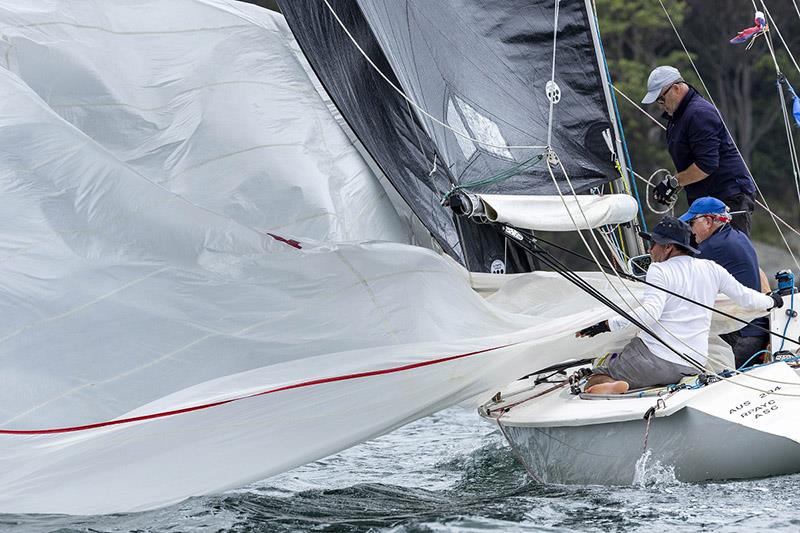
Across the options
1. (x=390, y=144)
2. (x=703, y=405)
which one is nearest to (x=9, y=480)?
(x=390, y=144)

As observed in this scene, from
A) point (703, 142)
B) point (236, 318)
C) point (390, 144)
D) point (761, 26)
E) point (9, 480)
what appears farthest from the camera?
point (761, 26)

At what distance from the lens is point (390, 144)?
556 centimetres

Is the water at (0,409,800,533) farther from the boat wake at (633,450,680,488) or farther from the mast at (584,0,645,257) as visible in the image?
the mast at (584,0,645,257)

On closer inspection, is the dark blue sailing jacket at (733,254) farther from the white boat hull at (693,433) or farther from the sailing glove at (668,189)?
the white boat hull at (693,433)

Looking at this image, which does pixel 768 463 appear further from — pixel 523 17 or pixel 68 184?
pixel 68 184

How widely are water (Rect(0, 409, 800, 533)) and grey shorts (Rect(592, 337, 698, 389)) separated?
0.45 m

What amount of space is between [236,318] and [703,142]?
8.40 feet

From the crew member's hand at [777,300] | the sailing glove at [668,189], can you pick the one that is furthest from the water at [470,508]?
A: the sailing glove at [668,189]

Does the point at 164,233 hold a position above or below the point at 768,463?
above

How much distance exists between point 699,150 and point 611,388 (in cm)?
159

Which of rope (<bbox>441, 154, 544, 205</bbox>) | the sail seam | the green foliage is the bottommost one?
the sail seam

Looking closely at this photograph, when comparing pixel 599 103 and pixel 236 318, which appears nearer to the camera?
pixel 236 318

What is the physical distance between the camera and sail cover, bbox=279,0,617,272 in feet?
17.8

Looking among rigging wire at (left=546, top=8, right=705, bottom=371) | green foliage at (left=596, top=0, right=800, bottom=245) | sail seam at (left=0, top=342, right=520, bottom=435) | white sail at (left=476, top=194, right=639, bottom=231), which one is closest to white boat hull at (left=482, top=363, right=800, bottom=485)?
rigging wire at (left=546, top=8, right=705, bottom=371)
